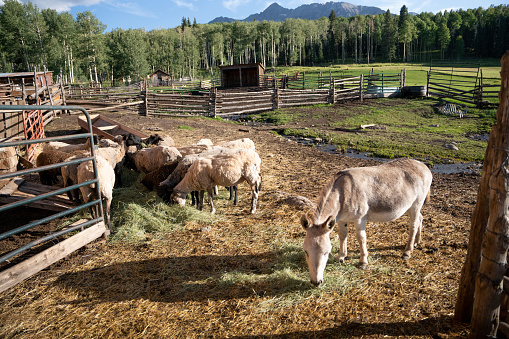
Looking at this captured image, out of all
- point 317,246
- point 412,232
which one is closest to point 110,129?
point 317,246

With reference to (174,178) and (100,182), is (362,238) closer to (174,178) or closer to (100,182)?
(174,178)

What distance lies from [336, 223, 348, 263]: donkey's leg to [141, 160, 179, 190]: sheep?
16.6 feet

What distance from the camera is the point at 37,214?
7.14 m

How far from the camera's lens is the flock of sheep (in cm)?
651

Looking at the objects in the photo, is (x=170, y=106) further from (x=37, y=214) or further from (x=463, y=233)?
(x=463, y=233)

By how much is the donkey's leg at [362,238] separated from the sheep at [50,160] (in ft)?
23.2

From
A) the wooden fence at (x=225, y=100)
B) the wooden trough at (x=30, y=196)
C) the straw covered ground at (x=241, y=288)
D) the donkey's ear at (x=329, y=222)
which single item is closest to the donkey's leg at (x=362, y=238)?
the straw covered ground at (x=241, y=288)

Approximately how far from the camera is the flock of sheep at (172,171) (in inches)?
256

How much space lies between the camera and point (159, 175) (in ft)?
27.1

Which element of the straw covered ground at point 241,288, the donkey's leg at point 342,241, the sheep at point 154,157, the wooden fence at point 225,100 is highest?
the wooden fence at point 225,100

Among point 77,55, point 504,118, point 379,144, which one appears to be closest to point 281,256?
point 504,118

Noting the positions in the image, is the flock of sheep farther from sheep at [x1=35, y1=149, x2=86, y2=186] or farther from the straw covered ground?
the straw covered ground

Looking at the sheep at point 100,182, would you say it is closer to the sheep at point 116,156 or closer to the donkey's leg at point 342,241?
the sheep at point 116,156

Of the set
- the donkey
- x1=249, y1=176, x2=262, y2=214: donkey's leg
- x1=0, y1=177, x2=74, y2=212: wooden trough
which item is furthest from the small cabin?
the donkey
